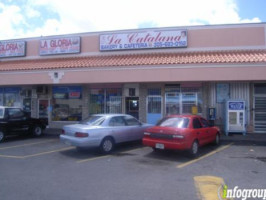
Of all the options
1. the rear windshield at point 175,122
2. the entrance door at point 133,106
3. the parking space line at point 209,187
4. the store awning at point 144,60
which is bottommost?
the parking space line at point 209,187

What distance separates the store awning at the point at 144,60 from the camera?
12.2 m

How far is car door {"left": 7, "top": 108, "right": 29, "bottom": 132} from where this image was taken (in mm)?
11938

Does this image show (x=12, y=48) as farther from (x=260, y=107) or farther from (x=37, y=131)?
(x=260, y=107)

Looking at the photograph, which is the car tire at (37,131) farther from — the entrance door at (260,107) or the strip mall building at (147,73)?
the entrance door at (260,107)

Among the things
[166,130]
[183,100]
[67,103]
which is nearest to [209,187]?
[166,130]

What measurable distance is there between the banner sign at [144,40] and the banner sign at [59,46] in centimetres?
191

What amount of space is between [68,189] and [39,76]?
10.5m

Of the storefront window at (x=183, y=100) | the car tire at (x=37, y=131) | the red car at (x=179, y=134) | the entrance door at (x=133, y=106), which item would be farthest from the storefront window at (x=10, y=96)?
the red car at (x=179, y=134)

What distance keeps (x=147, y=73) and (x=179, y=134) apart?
17.8 feet

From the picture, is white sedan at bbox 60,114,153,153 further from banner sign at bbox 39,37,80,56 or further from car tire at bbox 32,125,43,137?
banner sign at bbox 39,37,80,56

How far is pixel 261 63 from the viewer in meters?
11.5

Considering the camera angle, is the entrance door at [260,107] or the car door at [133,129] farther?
the entrance door at [260,107]

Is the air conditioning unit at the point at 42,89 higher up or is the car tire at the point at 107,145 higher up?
the air conditioning unit at the point at 42,89

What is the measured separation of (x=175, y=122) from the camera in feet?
28.3
